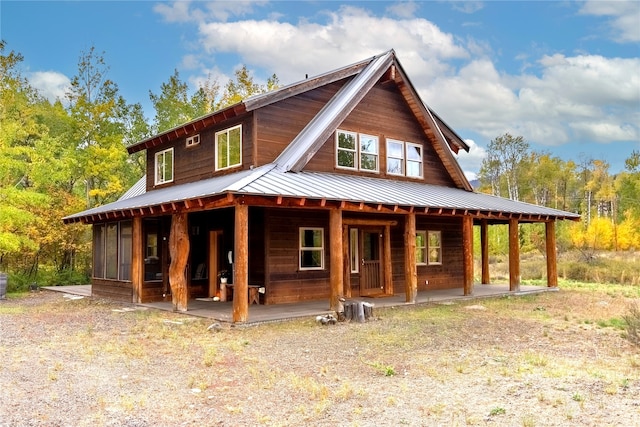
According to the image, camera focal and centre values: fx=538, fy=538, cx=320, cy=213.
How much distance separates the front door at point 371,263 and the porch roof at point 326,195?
1.79 metres

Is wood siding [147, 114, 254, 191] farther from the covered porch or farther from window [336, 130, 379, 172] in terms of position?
the covered porch

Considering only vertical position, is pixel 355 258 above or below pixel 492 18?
below

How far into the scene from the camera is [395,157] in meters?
17.0

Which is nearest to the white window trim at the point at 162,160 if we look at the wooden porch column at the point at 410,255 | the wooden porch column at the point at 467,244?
the wooden porch column at the point at 410,255

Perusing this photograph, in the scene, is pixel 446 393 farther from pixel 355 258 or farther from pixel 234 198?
pixel 355 258

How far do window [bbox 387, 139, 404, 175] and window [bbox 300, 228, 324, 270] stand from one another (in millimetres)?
3351

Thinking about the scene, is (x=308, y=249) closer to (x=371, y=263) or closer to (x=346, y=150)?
(x=371, y=263)

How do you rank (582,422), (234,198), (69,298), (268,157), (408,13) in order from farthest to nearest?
(408,13) < (69,298) < (268,157) < (234,198) < (582,422)

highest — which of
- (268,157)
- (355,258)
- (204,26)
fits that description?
(204,26)

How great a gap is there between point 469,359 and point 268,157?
324 inches

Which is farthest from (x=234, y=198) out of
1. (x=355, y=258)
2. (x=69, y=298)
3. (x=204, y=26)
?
(x=204, y=26)

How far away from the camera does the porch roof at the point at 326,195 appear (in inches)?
429

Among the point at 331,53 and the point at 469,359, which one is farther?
the point at 331,53

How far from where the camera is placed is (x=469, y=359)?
777cm
